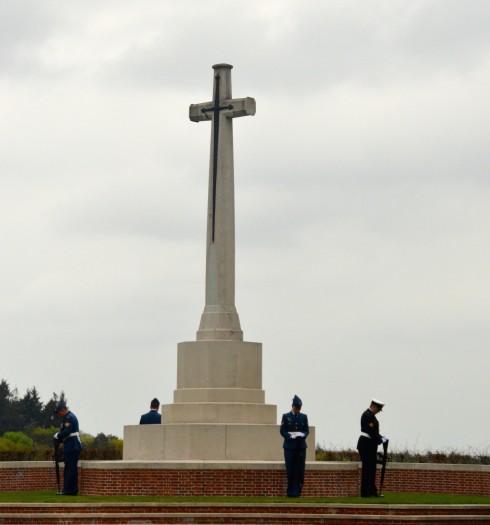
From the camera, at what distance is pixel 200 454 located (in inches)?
926

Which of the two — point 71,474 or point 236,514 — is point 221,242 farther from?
point 236,514

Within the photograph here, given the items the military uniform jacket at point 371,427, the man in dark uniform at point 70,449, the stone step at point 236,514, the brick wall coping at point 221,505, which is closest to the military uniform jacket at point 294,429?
the military uniform jacket at point 371,427

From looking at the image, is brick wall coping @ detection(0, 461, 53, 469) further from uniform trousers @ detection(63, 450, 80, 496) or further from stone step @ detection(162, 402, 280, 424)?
uniform trousers @ detection(63, 450, 80, 496)

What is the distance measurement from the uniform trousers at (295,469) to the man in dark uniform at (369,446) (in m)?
0.92

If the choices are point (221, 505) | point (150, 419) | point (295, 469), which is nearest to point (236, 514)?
point (221, 505)

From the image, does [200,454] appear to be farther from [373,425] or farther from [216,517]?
[216,517]

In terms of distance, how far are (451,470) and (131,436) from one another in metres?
5.77

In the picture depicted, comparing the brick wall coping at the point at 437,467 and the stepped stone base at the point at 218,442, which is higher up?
the stepped stone base at the point at 218,442

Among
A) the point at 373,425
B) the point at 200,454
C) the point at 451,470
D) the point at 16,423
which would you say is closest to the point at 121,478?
the point at 200,454

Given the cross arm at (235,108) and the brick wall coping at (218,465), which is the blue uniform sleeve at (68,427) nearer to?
the brick wall coping at (218,465)

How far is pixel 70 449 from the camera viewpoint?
2150 cm

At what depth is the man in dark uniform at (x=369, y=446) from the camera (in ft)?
69.5

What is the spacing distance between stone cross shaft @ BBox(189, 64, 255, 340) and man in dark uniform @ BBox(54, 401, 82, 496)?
13.6 ft

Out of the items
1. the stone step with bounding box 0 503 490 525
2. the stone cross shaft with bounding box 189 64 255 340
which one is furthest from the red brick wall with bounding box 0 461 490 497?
the stone cross shaft with bounding box 189 64 255 340
